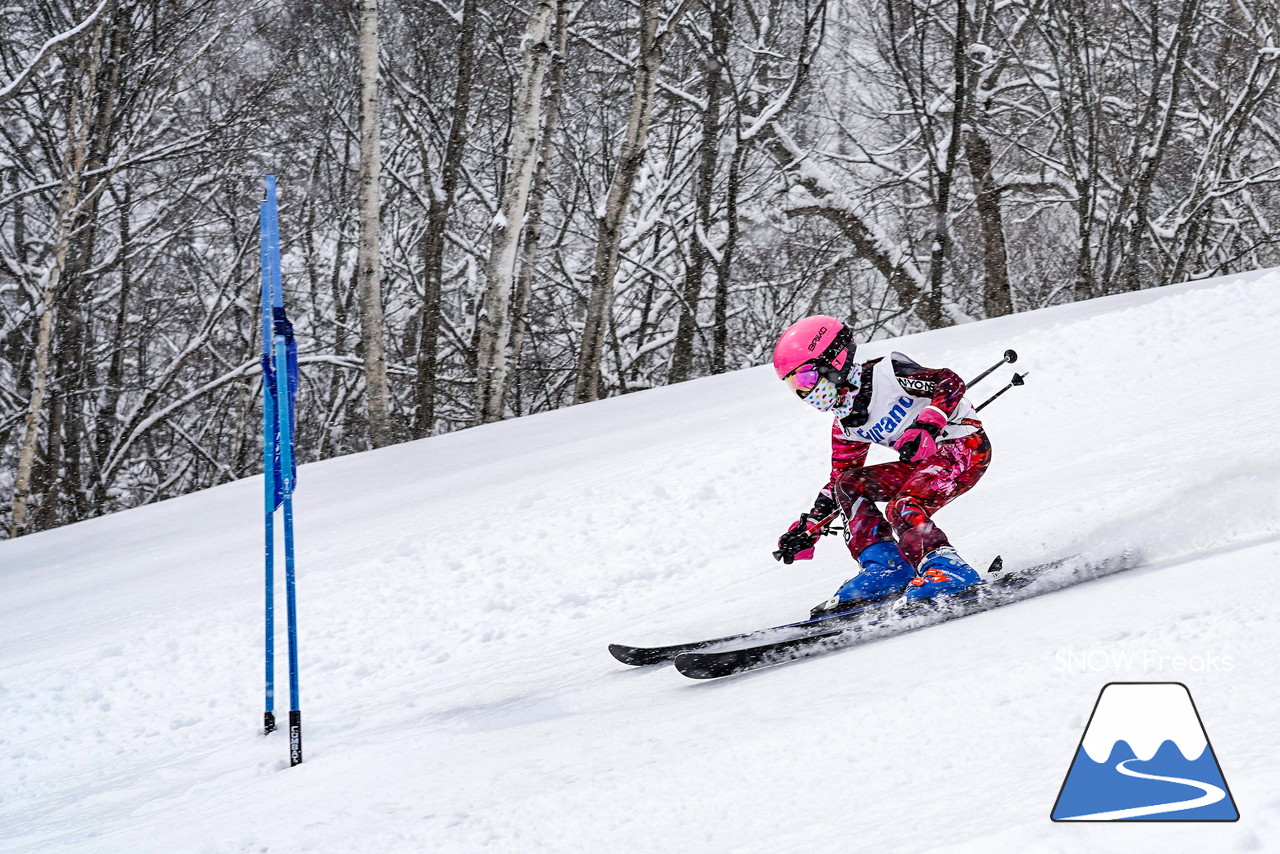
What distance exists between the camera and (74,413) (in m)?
15.6

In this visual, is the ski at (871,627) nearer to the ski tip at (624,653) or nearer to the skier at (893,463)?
the skier at (893,463)

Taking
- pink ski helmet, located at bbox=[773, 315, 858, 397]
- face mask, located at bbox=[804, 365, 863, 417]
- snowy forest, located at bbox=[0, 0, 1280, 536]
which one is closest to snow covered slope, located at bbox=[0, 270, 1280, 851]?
face mask, located at bbox=[804, 365, 863, 417]

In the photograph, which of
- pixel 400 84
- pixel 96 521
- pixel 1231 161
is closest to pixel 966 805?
pixel 96 521

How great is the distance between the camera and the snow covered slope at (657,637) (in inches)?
107

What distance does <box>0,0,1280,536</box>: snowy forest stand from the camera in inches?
593

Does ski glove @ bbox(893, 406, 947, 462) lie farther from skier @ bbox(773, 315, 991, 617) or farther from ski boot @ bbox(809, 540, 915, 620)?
ski boot @ bbox(809, 540, 915, 620)

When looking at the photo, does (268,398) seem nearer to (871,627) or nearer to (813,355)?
(813,355)

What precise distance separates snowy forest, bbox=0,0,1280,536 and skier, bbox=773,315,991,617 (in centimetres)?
855

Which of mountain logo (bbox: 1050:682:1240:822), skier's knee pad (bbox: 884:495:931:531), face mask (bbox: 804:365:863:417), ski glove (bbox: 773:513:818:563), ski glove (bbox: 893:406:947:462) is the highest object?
face mask (bbox: 804:365:863:417)

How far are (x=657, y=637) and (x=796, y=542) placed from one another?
3.27ft

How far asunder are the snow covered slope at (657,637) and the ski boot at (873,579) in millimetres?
441

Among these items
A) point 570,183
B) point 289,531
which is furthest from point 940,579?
point 570,183

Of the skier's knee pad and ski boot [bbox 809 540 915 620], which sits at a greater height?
the skier's knee pad

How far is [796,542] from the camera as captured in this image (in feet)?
14.7
